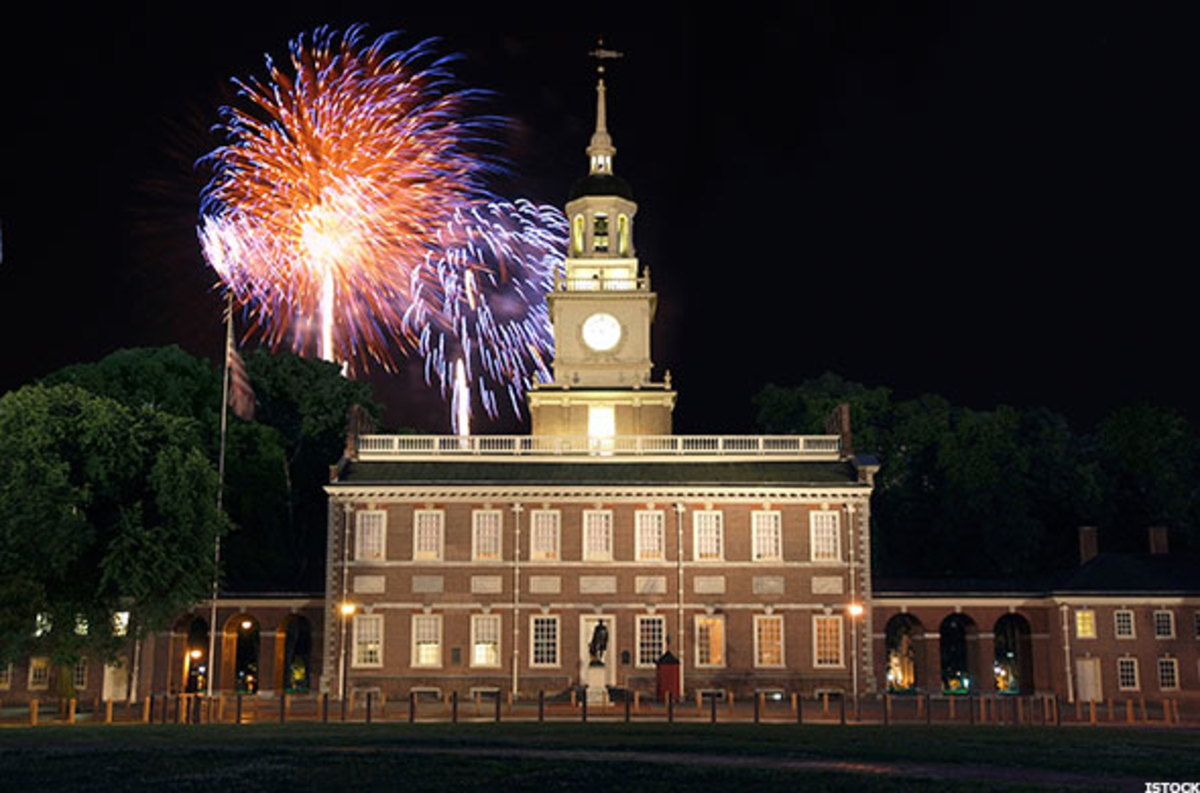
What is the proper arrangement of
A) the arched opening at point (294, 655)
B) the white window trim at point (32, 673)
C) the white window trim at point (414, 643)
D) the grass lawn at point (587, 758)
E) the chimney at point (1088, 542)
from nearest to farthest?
the grass lawn at point (587, 758), the white window trim at point (414, 643), the white window trim at point (32, 673), the arched opening at point (294, 655), the chimney at point (1088, 542)

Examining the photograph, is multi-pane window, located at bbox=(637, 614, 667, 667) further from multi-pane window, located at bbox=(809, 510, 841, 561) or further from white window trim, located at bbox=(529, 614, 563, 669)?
multi-pane window, located at bbox=(809, 510, 841, 561)

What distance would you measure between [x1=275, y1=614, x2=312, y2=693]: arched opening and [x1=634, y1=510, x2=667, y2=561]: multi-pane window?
1422 cm

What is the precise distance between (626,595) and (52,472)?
68.5 feet

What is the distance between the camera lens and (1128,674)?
163ft

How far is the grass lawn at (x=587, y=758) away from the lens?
18.3m

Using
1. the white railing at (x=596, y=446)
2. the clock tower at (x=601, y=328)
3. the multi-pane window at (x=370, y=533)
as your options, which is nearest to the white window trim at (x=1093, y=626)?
the white railing at (x=596, y=446)

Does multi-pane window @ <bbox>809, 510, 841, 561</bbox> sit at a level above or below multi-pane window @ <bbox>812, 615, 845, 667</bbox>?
above

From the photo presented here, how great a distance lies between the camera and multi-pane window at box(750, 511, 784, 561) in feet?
160

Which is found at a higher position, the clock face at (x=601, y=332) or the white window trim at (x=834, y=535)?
the clock face at (x=601, y=332)

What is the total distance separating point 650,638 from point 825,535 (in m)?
7.68

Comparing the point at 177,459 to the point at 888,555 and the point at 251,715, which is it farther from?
the point at 888,555

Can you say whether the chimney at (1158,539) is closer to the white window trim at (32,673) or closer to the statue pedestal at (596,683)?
the statue pedestal at (596,683)

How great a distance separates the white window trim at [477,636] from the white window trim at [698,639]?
23.4 feet

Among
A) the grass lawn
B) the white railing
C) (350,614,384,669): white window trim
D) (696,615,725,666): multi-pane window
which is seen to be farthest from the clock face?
the grass lawn
